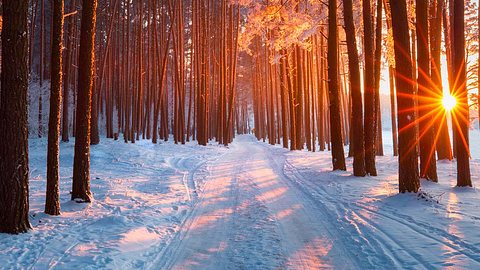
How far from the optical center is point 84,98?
25.4 ft

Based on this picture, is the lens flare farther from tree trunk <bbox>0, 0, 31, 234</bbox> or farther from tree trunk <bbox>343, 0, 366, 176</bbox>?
tree trunk <bbox>0, 0, 31, 234</bbox>

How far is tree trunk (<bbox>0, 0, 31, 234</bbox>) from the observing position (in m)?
5.44

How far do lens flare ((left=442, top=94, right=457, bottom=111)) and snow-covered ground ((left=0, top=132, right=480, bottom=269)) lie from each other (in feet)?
10.1

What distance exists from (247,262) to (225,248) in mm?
671

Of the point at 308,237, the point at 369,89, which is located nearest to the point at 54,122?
the point at 308,237

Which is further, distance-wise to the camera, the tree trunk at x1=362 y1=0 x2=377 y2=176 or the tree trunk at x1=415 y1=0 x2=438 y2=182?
the tree trunk at x1=362 y1=0 x2=377 y2=176

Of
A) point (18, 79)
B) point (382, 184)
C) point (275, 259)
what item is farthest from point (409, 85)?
point (18, 79)

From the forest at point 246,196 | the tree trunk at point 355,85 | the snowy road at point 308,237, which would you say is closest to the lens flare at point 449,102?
the forest at point 246,196

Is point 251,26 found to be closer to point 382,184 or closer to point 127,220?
point 382,184

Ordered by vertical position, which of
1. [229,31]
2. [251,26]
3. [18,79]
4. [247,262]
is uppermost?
[229,31]

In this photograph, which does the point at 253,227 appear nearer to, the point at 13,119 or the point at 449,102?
the point at 13,119

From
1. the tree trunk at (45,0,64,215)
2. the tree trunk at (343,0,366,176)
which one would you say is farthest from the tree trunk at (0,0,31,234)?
the tree trunk at (343,0,366,176)

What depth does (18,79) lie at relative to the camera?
5531mm

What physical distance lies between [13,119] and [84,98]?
2334 millimetres
